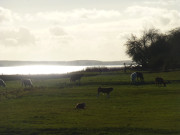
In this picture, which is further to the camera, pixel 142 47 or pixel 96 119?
pixel 142 47

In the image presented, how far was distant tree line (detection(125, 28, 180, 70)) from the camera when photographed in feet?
312

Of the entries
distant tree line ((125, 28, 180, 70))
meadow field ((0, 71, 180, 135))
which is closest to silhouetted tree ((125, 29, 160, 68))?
distant tree line ((125, 28, 180, 70))

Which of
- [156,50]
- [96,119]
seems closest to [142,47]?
[156,50]

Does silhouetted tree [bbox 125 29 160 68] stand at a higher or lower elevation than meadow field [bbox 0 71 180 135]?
higher

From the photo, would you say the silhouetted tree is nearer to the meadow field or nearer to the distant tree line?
the distant tree line

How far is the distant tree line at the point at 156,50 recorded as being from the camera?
312 feet

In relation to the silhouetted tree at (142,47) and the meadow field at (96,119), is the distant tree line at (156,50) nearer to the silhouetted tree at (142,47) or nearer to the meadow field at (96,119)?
the silhouetted tree at (142,47)

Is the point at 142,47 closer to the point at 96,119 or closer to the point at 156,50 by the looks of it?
the point at 156,50

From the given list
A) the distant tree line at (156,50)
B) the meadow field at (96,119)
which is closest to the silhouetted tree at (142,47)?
the distant tree line at (156,50)

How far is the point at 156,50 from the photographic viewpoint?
4262 inches

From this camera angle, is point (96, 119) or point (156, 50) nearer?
point (96, 119)

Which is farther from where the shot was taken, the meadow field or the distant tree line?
the distant tree line

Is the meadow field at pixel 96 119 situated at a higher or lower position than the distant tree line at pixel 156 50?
lower

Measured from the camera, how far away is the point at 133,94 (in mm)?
41125
